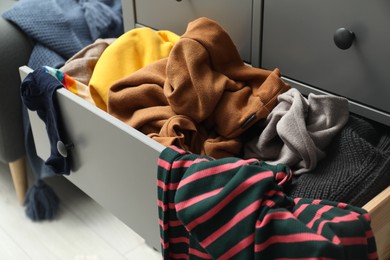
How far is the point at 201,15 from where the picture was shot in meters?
0.81

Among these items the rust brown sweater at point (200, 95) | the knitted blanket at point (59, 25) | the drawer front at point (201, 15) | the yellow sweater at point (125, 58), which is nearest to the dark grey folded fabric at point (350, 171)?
the rust brown sweater at point (200, 95)

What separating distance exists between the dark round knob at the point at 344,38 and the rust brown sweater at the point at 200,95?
0.29 feet

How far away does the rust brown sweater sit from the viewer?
650 mm

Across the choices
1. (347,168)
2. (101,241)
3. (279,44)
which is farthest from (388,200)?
(101,241)

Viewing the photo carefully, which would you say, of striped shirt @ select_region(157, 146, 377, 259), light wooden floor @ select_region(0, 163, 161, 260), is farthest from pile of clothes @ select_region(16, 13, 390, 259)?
light wooden floor @ select_region(0, 163, 161, 260)

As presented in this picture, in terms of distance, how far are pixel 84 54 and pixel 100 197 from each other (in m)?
0.26

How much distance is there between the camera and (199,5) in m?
0.81

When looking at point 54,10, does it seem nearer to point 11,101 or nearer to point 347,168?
point 11,101

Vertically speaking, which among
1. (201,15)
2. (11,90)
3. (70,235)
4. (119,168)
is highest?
(201,15)

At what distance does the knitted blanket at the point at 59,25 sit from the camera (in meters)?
1.06

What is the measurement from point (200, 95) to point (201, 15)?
219 mm

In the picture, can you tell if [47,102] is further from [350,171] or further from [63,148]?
[350,171]

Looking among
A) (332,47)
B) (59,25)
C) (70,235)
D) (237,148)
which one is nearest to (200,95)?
(237,148)

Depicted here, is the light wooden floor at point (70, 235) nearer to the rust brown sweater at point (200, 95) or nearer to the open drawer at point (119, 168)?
the open drawer at point (119, 168)
